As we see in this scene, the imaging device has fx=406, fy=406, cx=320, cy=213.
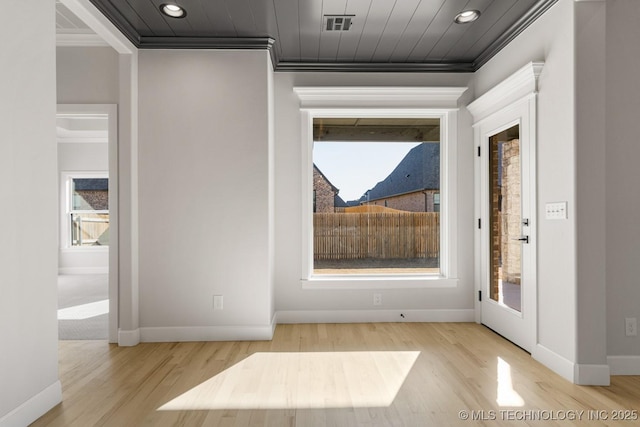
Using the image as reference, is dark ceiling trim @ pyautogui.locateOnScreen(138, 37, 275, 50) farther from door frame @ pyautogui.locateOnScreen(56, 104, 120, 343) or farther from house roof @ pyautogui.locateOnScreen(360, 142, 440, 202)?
house roof @ pyautogui.locateOnScreen(360, 142, 440, 202)

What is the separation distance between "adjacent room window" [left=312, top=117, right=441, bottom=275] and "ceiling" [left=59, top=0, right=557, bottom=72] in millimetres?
682

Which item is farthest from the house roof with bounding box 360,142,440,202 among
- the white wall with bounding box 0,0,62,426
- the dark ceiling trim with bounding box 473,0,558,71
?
the white wall with bounding box 0,0,62,426

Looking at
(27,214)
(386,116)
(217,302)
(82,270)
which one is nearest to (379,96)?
(386,116)

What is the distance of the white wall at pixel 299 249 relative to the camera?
429cm

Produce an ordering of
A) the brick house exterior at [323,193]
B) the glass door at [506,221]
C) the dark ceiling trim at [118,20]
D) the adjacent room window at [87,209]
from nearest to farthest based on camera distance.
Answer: the dark ceiling trim at [118,20], the glass door at [506,221], the brick house exterior at [323,193], the adjacent room window at [87,209]

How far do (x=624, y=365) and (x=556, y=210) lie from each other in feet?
3.89

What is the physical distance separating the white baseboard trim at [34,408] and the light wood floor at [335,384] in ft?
0.17

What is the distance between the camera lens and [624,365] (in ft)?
9.43

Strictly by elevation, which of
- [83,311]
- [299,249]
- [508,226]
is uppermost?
[508,226]

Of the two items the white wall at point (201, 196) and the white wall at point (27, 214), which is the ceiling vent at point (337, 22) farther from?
the white wall at point (27, 214)

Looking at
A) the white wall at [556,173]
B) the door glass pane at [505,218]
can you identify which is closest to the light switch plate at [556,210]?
the white wall at [556,173]

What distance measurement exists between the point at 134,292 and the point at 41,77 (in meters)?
1.96

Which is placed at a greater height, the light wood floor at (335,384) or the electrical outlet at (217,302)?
the electrical outlet at (217,302)

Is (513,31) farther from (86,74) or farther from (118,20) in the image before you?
(86,74)
